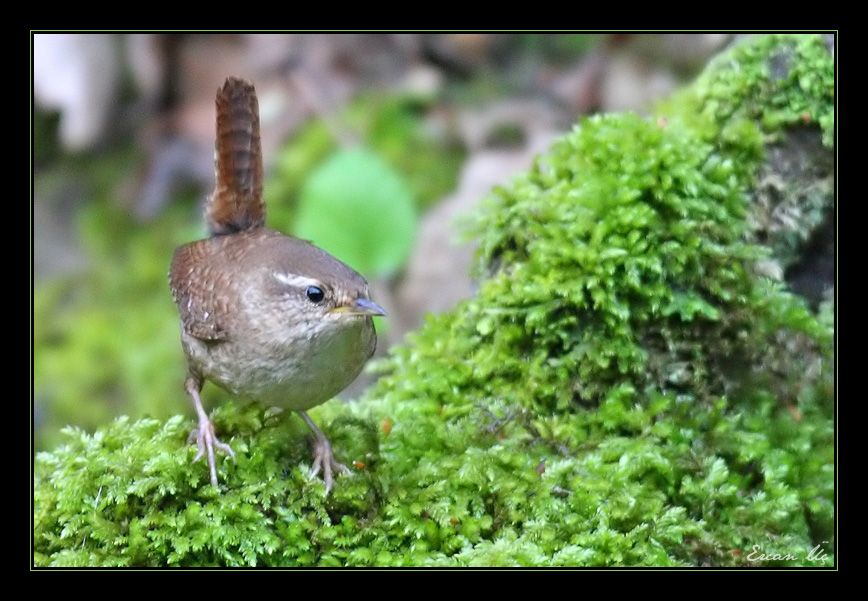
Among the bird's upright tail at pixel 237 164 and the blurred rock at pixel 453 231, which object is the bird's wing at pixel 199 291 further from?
the blurred rock at pixel 453 231

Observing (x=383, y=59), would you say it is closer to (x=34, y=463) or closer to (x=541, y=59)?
(x=541, y=59)

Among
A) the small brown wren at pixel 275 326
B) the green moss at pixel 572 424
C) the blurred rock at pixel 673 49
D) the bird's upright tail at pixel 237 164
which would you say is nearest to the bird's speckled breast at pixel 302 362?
the small brown wren at pixel 275 326

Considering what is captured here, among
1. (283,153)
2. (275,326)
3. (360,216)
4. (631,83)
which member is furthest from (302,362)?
(283,153)

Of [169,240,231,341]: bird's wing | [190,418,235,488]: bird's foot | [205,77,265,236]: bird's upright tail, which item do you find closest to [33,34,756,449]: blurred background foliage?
[205,77,265,236]: bird's upright tail

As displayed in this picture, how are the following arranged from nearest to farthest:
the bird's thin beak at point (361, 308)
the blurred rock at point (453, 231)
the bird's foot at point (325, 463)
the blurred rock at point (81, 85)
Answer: the bird's thin beak at point (361, 308) → the bird's foot at point (325, 463) → the blurred rock at point (453, 231) → the blurred rock at point (81, 85)

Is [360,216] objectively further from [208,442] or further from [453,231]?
[208,442]

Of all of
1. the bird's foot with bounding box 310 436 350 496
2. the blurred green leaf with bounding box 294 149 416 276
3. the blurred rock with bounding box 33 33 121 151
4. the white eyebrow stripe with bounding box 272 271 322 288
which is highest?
the blurred rock with bounding box 33 33 121 151

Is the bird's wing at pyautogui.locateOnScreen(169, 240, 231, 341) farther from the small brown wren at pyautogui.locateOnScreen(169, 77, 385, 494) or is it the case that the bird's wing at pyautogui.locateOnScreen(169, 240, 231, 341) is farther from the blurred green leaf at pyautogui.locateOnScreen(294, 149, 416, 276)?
the blurred green leaf at pyautogui.locateOnScreen(294, 149, 416, 276)
